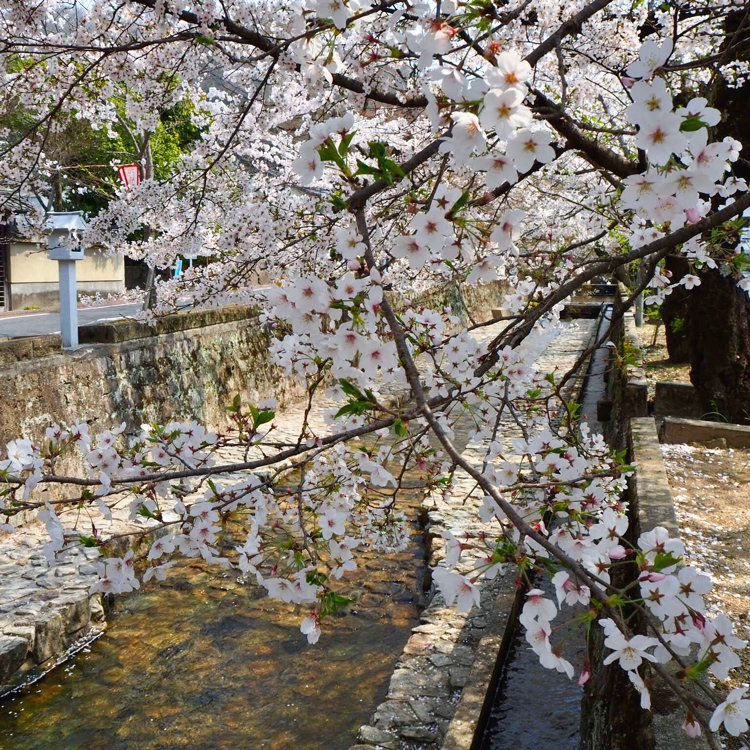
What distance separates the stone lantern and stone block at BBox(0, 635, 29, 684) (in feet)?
9.83

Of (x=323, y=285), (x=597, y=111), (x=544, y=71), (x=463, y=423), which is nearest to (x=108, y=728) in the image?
(x=323, y=285)

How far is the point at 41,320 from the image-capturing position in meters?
17.6

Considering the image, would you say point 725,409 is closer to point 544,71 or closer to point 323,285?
point 544,71

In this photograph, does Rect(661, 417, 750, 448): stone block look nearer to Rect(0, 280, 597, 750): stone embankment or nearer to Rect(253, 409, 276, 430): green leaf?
Rect(0, 280, 597, 750): stone embankment

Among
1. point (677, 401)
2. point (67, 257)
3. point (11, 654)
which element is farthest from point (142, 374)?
point (677, 401)

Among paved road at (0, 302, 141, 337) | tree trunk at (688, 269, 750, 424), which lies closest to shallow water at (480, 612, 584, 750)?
tree trunk at (688, 269, 750, 424)

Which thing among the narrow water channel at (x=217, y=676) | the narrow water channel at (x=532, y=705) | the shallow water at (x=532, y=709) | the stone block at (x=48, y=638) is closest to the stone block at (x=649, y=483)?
the narrow water channel at (x=532, y=705)

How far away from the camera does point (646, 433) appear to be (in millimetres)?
5453

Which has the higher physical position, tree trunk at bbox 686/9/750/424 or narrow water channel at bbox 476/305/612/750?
tree trunk at bbox 686/9/750/424

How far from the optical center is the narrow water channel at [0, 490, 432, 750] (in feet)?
12.0

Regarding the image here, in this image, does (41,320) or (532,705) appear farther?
(41,320)

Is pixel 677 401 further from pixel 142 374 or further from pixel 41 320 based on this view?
pixel 41 320

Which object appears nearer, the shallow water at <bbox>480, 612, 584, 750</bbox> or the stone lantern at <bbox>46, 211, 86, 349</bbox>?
the shallow water at <bbox>480, 612, 584, 750</bbox>

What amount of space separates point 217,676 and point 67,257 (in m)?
3.86
